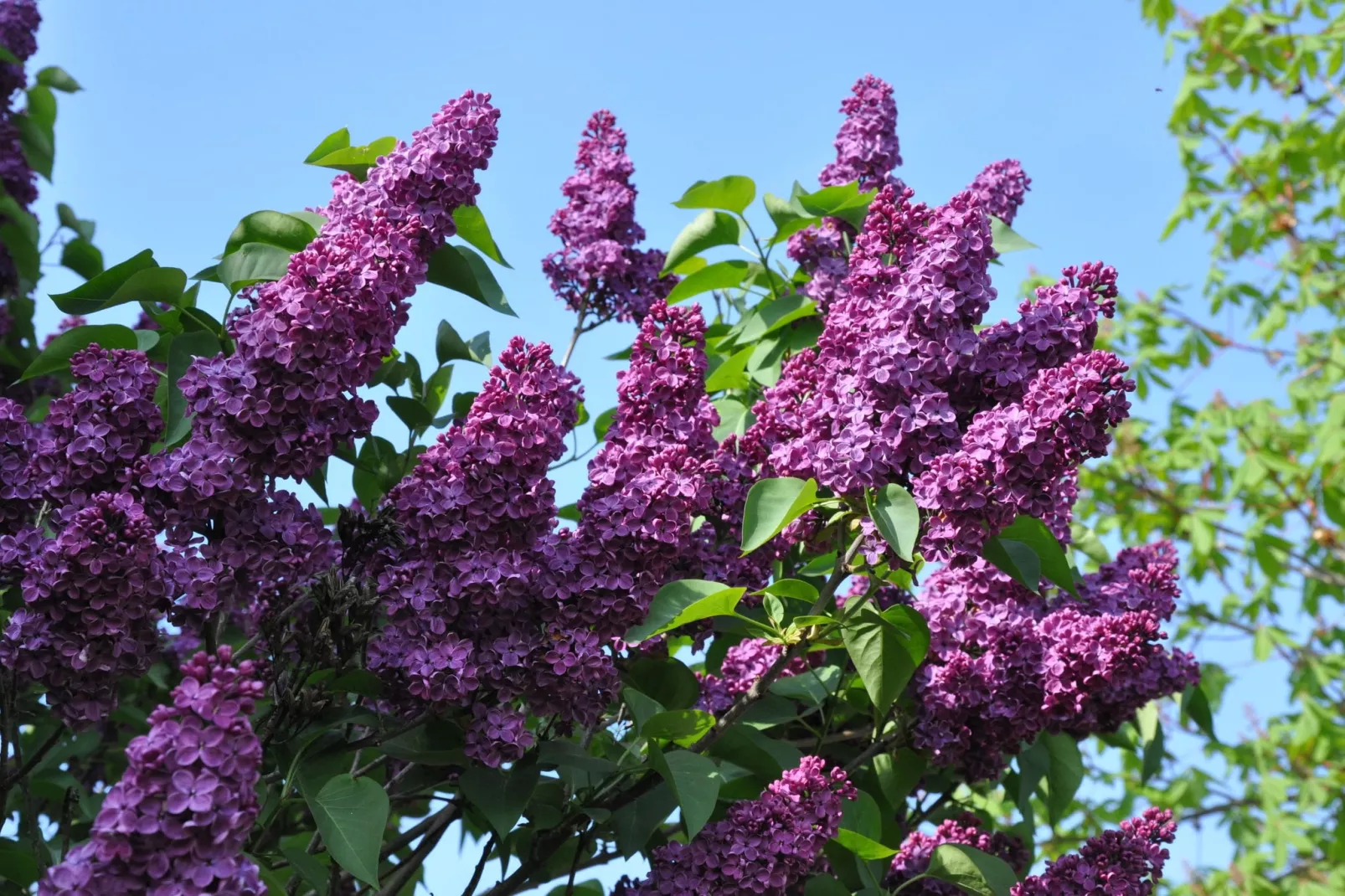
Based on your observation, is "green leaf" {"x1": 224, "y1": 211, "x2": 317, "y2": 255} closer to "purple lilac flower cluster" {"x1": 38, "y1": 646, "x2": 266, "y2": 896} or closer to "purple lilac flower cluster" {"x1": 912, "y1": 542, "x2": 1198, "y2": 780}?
"purple lilac flower cluster" {"x1": 38, "y1": 646, "x2": 266, "y2": 896}

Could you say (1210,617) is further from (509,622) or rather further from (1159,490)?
(509,622)

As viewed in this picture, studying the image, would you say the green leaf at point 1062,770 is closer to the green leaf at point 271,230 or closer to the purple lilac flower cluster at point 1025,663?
the purple lilac flower cluster at point 1025,663

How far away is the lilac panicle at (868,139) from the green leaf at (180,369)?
6.27 feet

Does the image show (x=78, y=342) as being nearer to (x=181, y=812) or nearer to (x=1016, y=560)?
(x=181, y=812)

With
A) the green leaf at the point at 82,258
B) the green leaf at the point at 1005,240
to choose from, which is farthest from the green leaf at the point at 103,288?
the green leaf at the point at 82,258

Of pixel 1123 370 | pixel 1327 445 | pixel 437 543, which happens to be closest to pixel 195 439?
pixel 437 543

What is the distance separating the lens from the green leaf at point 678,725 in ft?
7.58

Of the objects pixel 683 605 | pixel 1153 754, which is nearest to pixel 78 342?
pixel 683 605

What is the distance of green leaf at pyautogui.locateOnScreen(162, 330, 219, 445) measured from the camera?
220cm

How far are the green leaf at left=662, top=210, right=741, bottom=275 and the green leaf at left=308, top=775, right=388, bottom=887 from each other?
1.81 metres

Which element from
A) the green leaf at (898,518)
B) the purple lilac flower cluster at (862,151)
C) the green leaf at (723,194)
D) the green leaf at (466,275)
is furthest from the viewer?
the purple lilac flower cluster at (862,151)

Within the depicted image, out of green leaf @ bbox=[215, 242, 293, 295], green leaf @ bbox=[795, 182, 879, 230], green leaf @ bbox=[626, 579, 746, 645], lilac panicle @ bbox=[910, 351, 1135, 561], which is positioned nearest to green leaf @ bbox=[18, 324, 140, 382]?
green leaf @ bbox=[215, 242, 293, 295]

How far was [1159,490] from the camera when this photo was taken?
9523mm

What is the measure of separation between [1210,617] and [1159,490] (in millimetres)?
1109
